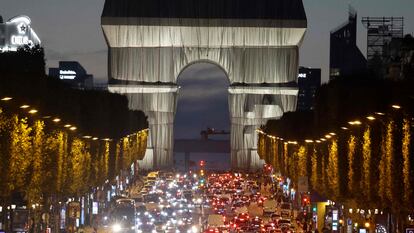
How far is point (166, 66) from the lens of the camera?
15688cm

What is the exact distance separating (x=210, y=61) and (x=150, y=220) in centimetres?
8089

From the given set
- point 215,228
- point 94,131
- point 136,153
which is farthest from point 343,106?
point 136,153

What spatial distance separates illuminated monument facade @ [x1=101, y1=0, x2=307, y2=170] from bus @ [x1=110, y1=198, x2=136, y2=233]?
78063 mm

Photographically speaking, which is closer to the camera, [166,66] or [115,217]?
[115,217]

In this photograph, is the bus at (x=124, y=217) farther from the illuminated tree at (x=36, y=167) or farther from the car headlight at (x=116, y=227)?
the illuminated tree at (x=36, y=167)

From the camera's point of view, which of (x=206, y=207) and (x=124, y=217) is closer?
(x=124, y=217)

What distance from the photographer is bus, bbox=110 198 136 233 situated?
239 feet

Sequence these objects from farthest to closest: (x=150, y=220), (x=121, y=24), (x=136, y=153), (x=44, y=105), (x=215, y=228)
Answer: (x=121, y=24) → (x=136, y=153) → (x=150, y=220) → (x=215, y=228) → (x=44, y=105)

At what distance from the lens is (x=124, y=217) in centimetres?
7475

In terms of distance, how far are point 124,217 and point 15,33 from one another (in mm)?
44289

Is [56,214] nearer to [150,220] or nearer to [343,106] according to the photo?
[150,220]

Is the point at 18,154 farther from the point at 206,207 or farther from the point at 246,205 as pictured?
the point at 246,205

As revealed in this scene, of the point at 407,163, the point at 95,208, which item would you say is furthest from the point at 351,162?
the point at 95,208

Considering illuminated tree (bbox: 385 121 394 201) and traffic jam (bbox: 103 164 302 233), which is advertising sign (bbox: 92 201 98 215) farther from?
illuminated tree (bbox: 385 121 394 201)
